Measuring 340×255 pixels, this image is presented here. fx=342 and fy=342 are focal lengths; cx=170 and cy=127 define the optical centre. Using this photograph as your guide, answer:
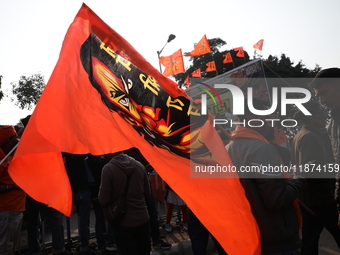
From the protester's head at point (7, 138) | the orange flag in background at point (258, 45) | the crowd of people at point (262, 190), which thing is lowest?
the crowd of people at point (262, 190)

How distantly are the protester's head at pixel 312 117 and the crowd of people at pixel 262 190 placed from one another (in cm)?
1

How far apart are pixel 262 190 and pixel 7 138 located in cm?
357

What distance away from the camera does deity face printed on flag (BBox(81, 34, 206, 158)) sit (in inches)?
109

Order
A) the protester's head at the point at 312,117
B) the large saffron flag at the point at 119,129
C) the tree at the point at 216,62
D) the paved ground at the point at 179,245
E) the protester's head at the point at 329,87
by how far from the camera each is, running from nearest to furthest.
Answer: the large saffron flag at the point at 119,129 → the protester's head at the point at 329,87 → the protester's head at the point at 312,117 → the paved ground at the point at 179,245 → the tree at the point at 216,62

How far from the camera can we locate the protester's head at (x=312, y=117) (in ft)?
13.5

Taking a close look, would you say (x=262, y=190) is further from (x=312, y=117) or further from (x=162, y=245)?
(x=162, y=245)

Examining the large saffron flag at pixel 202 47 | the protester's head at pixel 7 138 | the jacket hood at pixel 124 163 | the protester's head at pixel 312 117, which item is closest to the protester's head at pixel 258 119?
the protester's head at pixel 312 117

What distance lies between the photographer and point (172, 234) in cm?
711

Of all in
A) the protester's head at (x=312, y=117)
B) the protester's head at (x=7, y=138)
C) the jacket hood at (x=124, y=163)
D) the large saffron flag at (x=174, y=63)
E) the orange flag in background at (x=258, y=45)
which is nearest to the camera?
the protester's head at (x=312, y=117)

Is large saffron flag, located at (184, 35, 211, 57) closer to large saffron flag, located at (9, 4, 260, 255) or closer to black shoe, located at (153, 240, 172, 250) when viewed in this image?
black shoe, located at (153, 240, 172, 250)

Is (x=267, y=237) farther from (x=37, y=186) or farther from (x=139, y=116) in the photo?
(x=37, y=186)

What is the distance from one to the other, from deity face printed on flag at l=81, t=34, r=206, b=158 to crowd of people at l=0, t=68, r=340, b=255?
0.50m

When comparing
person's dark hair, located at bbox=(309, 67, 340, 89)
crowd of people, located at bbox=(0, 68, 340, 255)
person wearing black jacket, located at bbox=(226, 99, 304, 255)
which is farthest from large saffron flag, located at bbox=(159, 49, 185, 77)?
person wearing black jacket, located at bbox=(226, 99, 304, 255)

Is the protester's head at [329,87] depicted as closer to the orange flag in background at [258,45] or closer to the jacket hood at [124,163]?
the jacket hood at [124,163]
